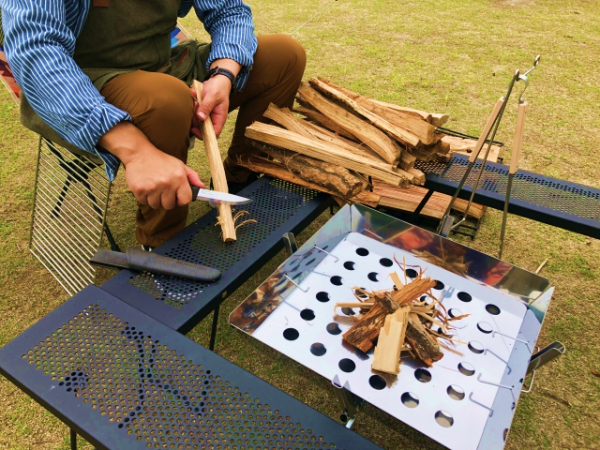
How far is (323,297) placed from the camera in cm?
142

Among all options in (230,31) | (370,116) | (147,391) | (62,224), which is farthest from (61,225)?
(370,116)

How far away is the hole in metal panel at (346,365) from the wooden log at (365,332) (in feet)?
0.16

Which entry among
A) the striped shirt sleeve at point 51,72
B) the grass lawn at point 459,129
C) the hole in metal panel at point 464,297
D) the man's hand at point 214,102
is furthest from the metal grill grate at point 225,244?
the hole in metal panel at point 464,297

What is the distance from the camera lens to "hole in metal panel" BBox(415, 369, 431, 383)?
119cm

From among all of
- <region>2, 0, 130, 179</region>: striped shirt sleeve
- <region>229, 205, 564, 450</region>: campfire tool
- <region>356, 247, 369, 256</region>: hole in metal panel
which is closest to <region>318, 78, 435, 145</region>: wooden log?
<region>229, 205, 564, 450</region>: campfire tool

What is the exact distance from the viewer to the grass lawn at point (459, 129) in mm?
1625

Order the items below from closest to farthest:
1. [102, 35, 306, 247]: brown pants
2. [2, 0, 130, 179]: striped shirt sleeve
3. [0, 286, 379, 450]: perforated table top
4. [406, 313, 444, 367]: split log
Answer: [0, 286, 379, 450]: perforated table top, [406, 313, 444, 367]: split log, [2, 0, 130, 179]: striped shirt sleeve, [102, 35, 306, 247]: brown pants

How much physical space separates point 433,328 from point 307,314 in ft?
1.30

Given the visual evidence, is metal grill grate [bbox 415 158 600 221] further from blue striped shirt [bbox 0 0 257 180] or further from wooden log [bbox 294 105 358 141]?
blue striped shirt [bbox 0 0 257 180]

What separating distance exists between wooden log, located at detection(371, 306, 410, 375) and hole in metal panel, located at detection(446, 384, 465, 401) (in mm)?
151

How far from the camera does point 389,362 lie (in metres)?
1.17

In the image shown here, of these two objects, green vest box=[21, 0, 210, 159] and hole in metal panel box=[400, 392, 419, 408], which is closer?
hole in metal panel box=[400, 392, 419, 408]

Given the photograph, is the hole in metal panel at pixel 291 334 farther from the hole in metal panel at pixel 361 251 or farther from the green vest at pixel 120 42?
the green vest at pixel 120 42

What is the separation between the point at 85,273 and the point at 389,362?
1.56 meters
